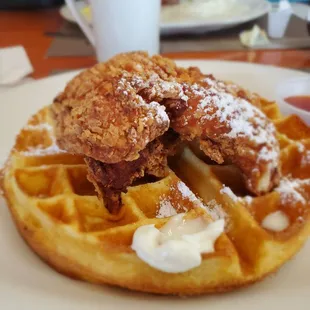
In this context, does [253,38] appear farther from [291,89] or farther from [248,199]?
[248,199]

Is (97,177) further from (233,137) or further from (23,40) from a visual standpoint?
(23,40)

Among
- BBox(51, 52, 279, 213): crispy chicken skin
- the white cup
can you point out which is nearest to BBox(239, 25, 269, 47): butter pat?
the white cup

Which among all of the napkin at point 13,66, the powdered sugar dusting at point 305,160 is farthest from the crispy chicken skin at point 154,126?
the napkin at point 13,66

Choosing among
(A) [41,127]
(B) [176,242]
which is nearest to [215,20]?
Result: (A) [41,127]

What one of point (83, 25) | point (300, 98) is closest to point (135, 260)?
point (300, 98)

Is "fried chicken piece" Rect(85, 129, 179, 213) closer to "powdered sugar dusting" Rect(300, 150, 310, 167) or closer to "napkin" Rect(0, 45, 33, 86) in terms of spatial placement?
"powdered sugar dusting" Rect(300, 150, 310, 167)

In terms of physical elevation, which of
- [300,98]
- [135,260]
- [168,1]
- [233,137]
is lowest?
[168,1]
